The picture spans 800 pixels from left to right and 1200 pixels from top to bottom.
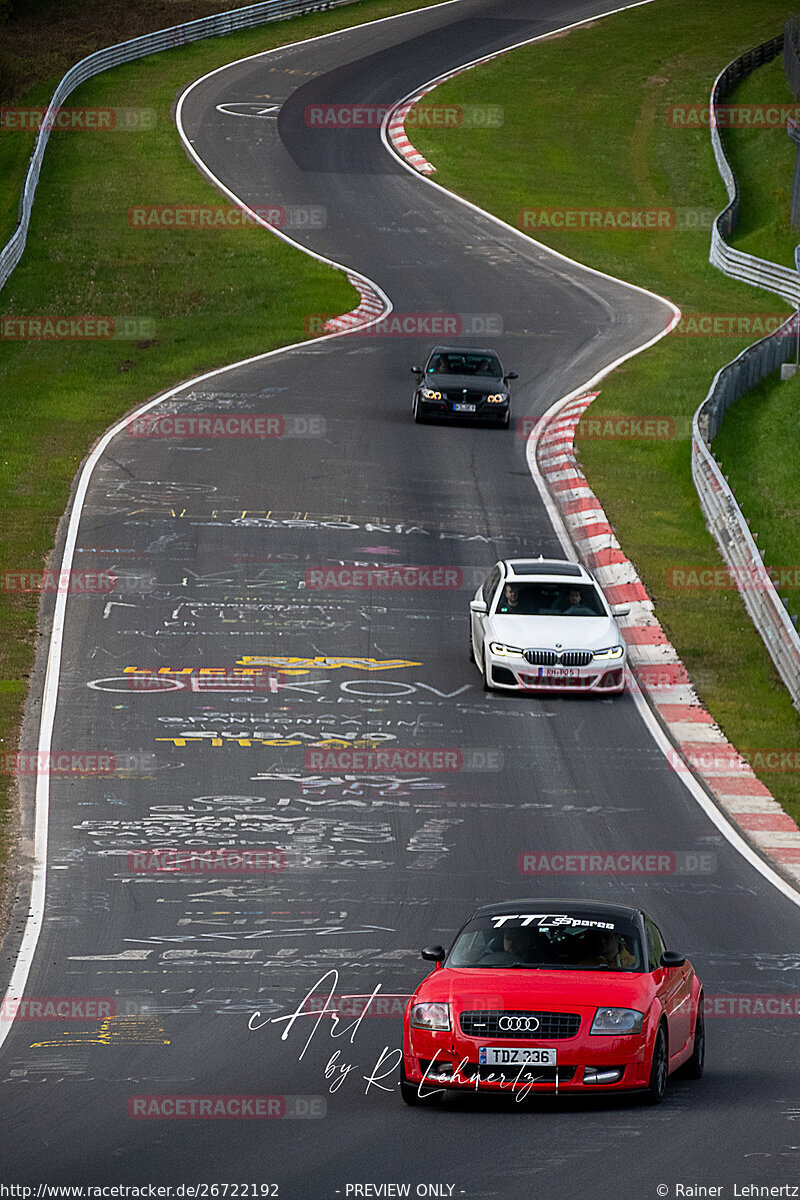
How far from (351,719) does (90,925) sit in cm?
688

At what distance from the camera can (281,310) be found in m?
45.7

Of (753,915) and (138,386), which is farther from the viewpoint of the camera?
(138,386)

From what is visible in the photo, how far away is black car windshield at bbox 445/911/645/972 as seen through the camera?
435 inches

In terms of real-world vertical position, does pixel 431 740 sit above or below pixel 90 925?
below

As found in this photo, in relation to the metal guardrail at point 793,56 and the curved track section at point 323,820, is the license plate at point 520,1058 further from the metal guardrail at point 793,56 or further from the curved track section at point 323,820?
the metal guardrail at point 793,56

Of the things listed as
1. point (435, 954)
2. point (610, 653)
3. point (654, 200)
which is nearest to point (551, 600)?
point (610, 653)

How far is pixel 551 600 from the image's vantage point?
2378 cm

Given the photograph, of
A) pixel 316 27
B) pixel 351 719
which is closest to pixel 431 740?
pixel 351 719

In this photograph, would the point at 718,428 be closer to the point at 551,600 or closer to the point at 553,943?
the point at 551,600

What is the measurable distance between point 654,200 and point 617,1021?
53516 mm

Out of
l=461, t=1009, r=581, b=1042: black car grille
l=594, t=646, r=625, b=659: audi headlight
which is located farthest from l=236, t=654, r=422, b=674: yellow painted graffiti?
l=461, t=1009, r=581, b=1042: black car grille

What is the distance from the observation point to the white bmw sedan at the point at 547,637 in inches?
893

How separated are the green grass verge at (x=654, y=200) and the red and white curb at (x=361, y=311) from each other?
23.9 ft

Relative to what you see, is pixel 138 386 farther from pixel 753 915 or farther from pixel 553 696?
pixel 753 915
